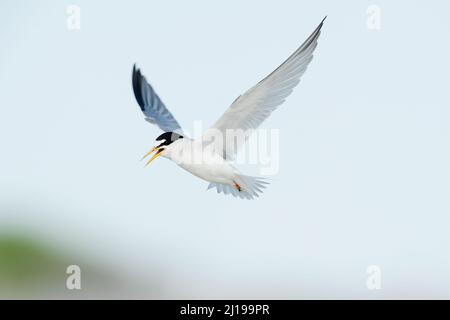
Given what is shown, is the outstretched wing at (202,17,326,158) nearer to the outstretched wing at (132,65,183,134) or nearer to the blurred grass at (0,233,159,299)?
the outstretched wing at (132,65,183,134)

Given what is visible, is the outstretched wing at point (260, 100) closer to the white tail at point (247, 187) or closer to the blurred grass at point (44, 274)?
the white tail at point (247, 187)

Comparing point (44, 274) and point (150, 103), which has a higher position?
point (150, 103)

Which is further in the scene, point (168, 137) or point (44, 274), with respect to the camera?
point (44, 274)

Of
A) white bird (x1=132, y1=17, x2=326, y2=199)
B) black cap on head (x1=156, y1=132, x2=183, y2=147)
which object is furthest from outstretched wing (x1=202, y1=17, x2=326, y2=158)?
black cap on head (x1=156, y1=132, x2=183, y2=147)

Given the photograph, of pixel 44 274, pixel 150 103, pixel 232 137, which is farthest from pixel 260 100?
pixel 44 274

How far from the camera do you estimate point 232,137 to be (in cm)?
845

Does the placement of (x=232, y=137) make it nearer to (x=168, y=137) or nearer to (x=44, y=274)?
(x=168, y=137)

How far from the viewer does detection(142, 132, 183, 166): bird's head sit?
27.8ft

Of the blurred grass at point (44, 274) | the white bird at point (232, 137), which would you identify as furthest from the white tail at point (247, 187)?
the blurred grass at point (44, 274)

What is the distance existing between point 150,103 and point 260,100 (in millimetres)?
1755

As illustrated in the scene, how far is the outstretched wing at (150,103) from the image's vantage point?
9.52 m
